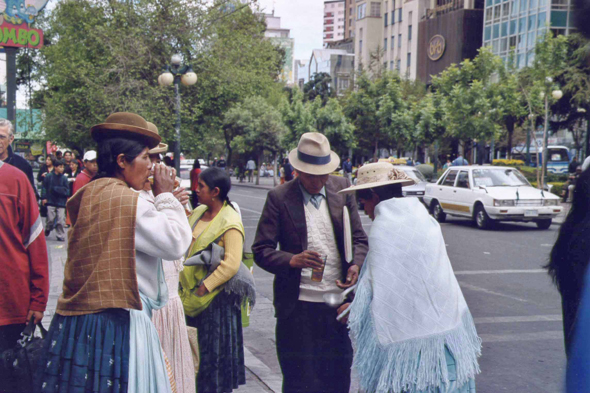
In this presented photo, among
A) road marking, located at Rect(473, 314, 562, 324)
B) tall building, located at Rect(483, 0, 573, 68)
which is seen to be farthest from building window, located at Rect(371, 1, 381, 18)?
road marking, located at Rect(473, 314, 562, 324)

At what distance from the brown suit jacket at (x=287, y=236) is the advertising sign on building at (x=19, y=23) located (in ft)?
21.7

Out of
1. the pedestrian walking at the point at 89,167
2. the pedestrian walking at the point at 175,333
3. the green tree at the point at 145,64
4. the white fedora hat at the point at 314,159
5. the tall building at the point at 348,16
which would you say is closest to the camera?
the pedestrian walking at the point at 175,333

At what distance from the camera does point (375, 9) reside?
86.0 m

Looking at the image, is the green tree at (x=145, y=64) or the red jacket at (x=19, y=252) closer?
the red jacket at (x=19, y=252)

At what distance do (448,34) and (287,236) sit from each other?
63.0 metres

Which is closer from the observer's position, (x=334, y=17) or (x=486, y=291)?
(x=486, y=291)

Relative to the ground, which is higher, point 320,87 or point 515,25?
point 515,25

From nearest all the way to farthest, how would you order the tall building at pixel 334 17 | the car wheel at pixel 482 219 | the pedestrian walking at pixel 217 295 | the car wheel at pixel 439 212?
the pedestrian walking at pixel 217 295
the car wheel at pixel 482 219
the car wheel at pixel 439 212
the tall building at pixel 334 17

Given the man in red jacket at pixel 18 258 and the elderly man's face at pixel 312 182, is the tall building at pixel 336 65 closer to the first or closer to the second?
the elderly man's face at pixel 312 182

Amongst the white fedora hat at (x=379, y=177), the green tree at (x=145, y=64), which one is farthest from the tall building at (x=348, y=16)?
the white fedora hat at (x=379, y=177)

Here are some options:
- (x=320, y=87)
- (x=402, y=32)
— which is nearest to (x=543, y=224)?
(x=402, y=32)

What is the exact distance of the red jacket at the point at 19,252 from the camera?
3520mm

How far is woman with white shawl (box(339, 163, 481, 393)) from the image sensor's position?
9.91 ft

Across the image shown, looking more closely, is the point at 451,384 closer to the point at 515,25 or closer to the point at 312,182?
the point at 312,182
